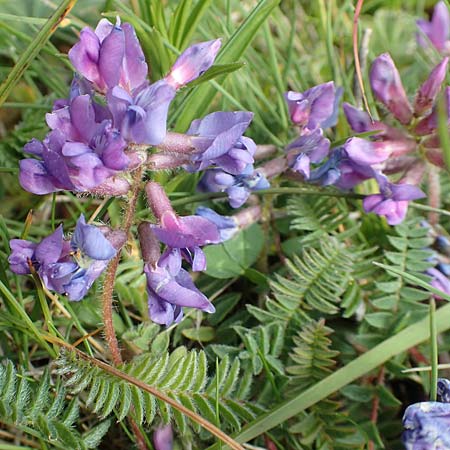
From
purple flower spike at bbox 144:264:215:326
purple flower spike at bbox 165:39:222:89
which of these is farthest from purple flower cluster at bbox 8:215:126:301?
purple flower spike at bbox 165:39:222:89

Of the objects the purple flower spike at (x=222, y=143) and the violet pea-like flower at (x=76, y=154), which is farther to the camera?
the purple flower spike at (x=222, y=143)

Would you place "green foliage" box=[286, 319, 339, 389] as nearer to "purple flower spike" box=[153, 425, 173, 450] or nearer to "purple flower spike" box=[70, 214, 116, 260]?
"purple flower spike" box=[153, 425, 173, 450]

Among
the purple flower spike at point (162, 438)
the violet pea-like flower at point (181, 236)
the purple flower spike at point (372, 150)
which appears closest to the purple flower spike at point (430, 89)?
the purple flower spike at point (372, 150)

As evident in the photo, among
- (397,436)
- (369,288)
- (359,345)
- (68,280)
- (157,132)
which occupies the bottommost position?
(397,436)

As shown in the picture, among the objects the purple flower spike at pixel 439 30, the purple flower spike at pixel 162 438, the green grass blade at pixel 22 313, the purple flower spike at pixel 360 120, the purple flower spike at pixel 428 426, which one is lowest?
the purple flower spike at pixel 162 438

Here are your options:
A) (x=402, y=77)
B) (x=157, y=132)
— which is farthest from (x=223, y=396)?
(x=402, y=77)

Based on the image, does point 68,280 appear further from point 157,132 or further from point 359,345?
point 359,345

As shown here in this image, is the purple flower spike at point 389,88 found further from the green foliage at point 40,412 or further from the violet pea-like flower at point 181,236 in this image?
the green foliage at point 40,412
